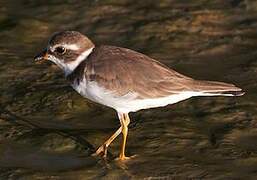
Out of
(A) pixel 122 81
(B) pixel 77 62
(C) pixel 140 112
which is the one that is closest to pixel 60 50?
(B) pixel 77 62

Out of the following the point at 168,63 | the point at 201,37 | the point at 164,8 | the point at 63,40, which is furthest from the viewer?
the point at 164,8

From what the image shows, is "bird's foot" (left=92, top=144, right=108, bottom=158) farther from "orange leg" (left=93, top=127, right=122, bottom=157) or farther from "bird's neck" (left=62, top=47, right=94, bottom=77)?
"bird's neck" (left=62, top=47, right=94, bottom=77)

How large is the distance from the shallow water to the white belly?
550 millimetres

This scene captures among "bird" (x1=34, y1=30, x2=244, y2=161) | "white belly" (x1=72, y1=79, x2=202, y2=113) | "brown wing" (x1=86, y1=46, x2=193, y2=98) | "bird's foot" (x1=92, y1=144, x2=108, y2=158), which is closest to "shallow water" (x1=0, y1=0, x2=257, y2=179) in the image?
"bird's foot" (x1=92, y1=144, x2=108, y2=158)

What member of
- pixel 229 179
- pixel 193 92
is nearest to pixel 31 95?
pixel 193 92

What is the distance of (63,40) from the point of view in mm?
8055

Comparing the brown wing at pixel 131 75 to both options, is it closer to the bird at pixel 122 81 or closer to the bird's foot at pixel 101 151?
the bird at pixel 122 81

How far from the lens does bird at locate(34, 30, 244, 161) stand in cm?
771

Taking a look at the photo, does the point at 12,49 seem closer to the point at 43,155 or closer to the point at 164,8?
the point at 164,8

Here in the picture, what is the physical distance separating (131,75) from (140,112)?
141cm

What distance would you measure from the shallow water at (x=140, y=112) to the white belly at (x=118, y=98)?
55cm

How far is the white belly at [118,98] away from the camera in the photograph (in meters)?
7.68

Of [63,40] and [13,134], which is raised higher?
[63,40]

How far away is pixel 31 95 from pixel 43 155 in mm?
1529
